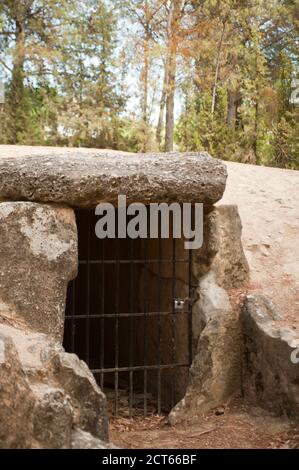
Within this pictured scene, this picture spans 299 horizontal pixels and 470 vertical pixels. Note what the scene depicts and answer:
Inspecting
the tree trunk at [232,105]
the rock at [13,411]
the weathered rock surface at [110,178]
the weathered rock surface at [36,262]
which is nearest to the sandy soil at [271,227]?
the weathered rock surface at [110,178]

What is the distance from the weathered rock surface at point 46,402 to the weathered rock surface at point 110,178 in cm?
136

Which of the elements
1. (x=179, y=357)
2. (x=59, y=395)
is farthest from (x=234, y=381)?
(x=59, y=395)

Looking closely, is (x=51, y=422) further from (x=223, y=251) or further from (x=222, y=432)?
(x=223, y=251)

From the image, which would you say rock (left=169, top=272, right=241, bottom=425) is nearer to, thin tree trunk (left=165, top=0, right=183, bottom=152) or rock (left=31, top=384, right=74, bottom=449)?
rock (left=31, top=384, right=74, bottom=449)

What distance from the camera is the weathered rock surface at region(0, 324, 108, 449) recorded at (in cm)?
353

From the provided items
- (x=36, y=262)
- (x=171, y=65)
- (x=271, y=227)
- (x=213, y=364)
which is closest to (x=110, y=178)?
(x=36, y=262)

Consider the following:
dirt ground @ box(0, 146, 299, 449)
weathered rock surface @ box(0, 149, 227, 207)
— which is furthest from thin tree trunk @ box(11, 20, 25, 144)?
weathered rock surface @ box(0, 149, 227, 207)

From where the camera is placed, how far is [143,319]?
A: 23.4ft

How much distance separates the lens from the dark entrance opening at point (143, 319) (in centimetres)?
570

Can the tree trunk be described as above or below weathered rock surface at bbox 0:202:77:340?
above

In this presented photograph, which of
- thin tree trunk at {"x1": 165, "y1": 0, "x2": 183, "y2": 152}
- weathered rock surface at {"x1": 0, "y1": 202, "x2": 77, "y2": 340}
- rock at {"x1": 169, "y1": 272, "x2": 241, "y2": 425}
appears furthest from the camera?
thin tree trunk at {"x1": 165, "y1": 0, "x2": 183, "y2": 152}

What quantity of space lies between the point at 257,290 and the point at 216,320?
0.57 m

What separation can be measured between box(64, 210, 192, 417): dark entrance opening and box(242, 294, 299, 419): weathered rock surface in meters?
0.62

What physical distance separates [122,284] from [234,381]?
2729mm
